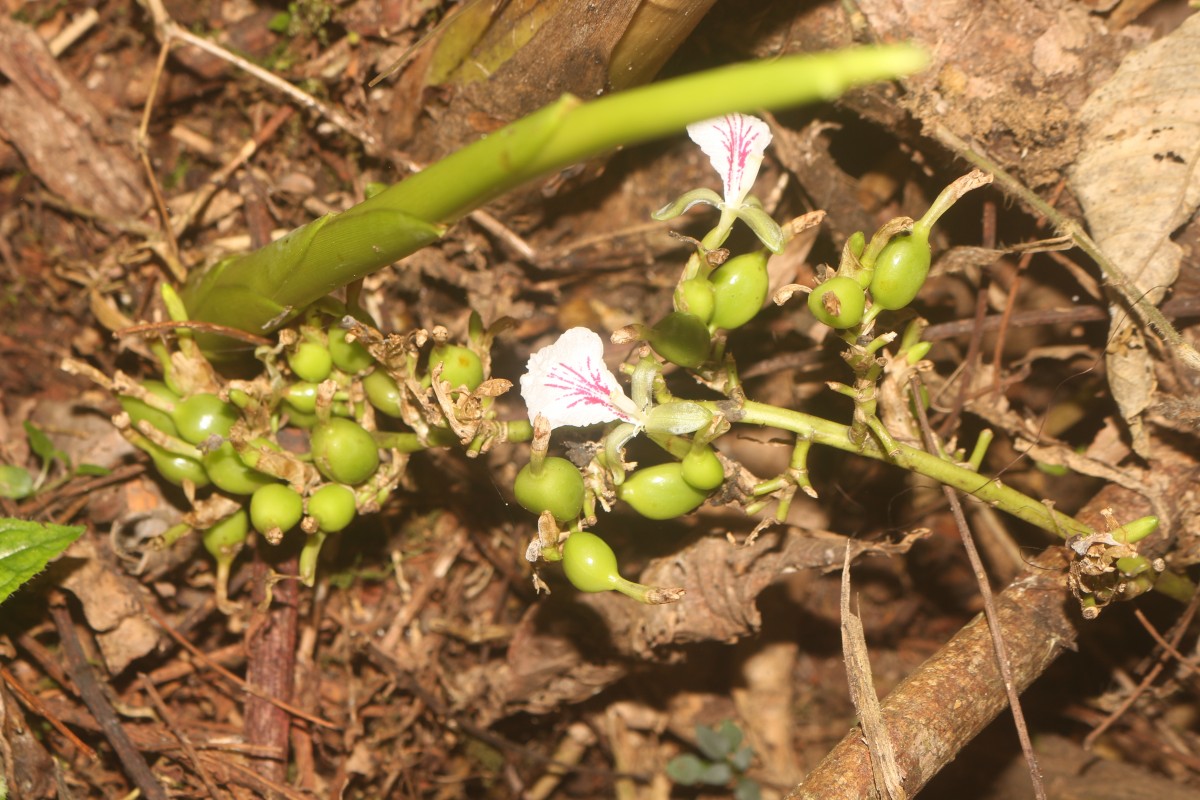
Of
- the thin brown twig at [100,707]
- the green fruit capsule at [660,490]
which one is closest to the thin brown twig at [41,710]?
the thin brown twig at [100,707]

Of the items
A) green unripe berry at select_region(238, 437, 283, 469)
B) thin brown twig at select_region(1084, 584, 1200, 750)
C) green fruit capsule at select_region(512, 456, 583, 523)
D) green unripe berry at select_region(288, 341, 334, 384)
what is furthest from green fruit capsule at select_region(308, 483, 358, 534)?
thin brown twig at select_region(1084, 584, 1200, 750)

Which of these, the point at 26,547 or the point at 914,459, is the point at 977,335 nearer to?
the point at 914,459

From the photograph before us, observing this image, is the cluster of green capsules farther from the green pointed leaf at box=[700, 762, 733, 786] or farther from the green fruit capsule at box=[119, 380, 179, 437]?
the green pointed leaf at box=[700, 762, 733, 786]

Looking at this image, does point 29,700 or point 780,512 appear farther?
point 29,700

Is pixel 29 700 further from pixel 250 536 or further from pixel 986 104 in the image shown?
pixel 986 104

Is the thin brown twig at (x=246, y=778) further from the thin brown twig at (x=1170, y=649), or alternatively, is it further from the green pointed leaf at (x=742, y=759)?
the thin brown twig at (x=1170, y=649)

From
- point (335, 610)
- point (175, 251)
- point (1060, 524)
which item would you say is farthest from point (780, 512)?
point (175, 251)

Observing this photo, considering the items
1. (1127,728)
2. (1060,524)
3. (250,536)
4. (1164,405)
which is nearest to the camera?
(1060,524)

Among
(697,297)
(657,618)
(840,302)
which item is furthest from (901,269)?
(657,618)
